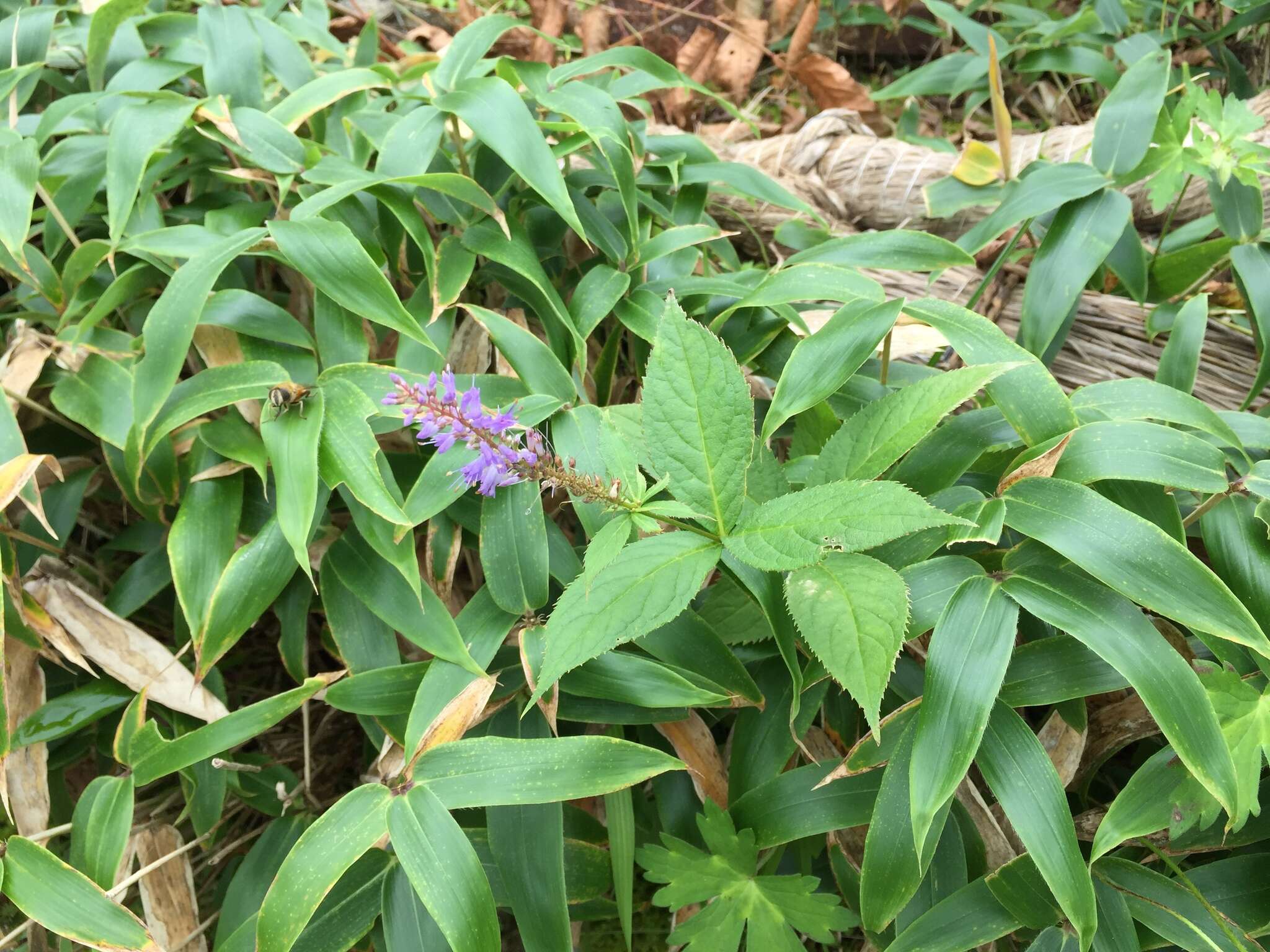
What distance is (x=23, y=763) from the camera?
1150mm

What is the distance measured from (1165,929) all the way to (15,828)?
4.62 feet

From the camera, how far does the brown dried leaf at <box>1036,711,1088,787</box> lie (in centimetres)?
101

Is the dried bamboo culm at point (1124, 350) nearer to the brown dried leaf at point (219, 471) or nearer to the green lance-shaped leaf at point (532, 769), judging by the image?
the green lance-shaped leaf at point (532, 769)

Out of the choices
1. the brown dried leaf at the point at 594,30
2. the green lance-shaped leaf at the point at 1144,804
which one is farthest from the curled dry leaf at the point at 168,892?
the brown dried leaf at the point at 594,30

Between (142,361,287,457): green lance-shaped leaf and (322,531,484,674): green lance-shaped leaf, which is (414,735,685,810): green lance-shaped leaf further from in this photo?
(142,361,287,457): green lance-shaped leaf

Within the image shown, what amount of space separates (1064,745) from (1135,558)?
319mm

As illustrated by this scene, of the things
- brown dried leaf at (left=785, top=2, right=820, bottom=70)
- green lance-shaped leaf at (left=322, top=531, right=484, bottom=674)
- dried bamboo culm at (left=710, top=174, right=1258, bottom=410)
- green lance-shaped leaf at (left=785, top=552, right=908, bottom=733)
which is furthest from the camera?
brown dried leaf at (left=785, top=2, right=820, bottom=70)

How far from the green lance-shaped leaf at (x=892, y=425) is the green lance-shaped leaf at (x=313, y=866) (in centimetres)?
59

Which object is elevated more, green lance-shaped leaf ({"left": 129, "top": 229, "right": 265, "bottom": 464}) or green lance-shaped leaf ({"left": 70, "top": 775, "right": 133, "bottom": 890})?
green lance-shaped leaf ({"left": 129, "top": 229, "right": 265, "bottom": 464})

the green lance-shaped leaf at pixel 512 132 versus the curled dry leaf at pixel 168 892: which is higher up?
the green lance-shaped leaf at pixel 512 132

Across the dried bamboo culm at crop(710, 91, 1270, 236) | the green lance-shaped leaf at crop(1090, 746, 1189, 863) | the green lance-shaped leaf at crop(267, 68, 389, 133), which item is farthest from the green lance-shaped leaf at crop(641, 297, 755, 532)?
the dried bamboo culm at crop(710, 91, 1270, 236)

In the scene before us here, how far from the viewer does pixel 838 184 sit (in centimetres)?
196

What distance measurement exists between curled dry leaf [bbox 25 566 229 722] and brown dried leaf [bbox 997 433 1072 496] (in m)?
1.01

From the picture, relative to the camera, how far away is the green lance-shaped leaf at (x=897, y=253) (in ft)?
4.12
